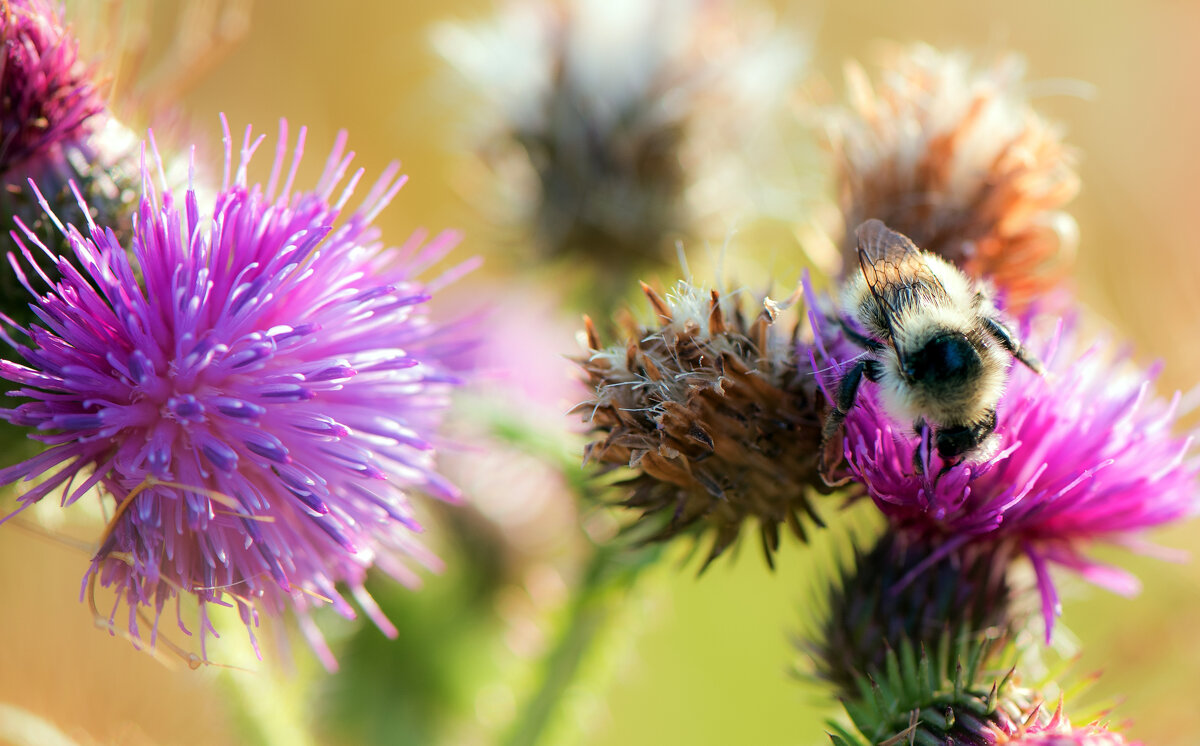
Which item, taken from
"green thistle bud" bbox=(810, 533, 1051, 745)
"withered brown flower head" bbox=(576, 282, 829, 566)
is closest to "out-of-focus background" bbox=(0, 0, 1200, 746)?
"green thistle bud" bbox=(810, 533, 1051, 745)

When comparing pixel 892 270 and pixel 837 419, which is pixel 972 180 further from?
pixel 837 419

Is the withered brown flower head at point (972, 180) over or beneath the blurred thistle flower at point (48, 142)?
over

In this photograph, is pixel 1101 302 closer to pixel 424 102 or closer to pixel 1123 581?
pixel 1123 581

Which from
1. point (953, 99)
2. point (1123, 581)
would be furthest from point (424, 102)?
point (1123, 581)

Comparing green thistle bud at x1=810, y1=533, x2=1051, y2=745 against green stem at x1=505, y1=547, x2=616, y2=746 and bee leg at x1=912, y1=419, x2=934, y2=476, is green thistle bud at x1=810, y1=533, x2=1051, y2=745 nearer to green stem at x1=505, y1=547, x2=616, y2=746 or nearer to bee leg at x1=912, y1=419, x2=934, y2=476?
bee leg at x1=912, y1=419, x2=934, y2=476

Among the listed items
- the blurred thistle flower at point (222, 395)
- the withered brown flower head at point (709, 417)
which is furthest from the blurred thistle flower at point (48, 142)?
the withered brown flower head at point (709, 417)

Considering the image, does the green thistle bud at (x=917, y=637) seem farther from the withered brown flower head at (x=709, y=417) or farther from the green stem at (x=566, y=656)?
the green stem at (x=566, y=656)

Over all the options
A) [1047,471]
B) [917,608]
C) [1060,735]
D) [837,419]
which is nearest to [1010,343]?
[1047,471]
